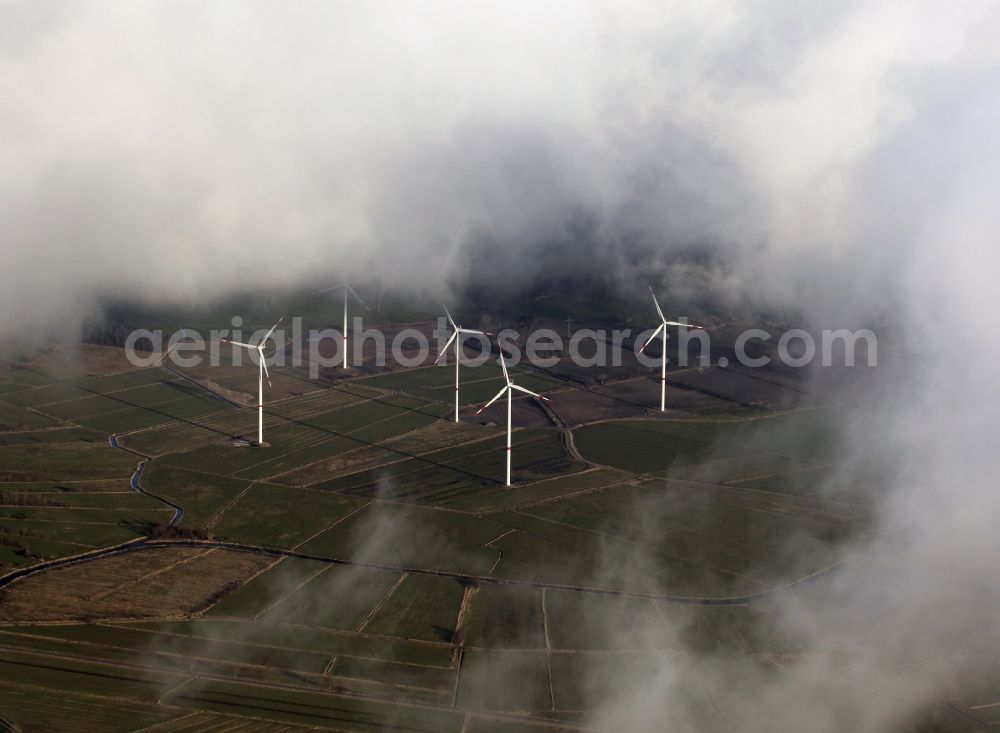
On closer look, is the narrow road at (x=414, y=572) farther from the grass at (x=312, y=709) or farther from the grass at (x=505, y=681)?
the grass at (x=312, y=709)

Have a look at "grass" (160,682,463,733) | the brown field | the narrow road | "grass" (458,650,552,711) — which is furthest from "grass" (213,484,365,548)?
"grass" (458,650,552,711)

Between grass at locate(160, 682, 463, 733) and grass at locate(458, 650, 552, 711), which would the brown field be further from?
grass at locate(458, 650, 552, 711)

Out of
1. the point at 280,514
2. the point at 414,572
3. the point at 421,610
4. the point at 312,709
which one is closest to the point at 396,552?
the point at 414,572

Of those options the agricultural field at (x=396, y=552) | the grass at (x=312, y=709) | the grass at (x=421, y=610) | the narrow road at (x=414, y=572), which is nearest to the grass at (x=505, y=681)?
the agricultural field at (x=396, y=552)

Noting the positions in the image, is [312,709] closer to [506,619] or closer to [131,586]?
[506,619]

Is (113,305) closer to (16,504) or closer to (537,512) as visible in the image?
(16,504)

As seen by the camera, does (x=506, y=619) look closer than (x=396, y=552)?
Yes

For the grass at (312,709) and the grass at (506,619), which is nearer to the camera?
the grass at (312,709)

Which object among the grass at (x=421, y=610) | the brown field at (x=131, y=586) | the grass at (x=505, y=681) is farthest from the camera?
the brown field at (x=131, y=586)

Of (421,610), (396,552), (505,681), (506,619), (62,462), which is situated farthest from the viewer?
(62,462)
